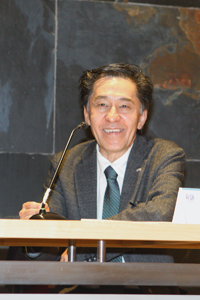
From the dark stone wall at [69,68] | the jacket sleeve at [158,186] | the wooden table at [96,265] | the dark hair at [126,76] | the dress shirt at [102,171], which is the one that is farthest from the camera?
the dark stone wall at [69,68]

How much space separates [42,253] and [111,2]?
1.97 meters

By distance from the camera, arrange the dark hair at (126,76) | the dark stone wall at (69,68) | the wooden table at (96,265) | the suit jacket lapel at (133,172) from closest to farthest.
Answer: the wooden table at (96,265)
the suit jacket lapel at (133,172)
the dark hair at (126,76)
the dark stone wall at (69,68)

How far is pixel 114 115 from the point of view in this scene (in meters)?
2.22

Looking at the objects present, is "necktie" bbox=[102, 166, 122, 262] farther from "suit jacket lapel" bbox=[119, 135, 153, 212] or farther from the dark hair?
the dark hair

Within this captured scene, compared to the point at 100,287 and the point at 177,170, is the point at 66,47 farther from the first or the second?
the point at 100,287

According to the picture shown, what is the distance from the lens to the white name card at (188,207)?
123cm

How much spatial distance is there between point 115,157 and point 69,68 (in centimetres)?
88

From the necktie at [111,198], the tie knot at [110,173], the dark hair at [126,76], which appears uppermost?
the dark hair at [126,76]

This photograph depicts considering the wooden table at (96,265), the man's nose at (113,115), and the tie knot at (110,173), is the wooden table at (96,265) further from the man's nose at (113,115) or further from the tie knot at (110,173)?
the man's nose at (113,115)

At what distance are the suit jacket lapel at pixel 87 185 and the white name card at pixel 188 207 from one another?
867 millimetres

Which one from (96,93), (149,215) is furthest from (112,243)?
(96,93)

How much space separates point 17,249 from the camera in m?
1.82

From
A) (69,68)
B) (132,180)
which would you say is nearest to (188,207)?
(132,180)

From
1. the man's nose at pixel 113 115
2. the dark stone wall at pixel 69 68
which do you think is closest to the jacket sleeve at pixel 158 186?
the man's nose at pixel 113 115
